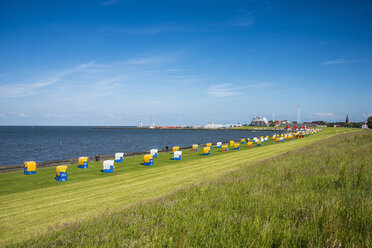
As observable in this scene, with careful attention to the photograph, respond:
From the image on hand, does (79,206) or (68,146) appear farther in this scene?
(68,146)

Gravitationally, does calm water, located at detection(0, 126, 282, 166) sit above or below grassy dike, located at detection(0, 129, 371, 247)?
below

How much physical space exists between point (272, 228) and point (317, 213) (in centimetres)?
140

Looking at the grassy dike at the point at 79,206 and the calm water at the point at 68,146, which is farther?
the calm water at the point at 68,146

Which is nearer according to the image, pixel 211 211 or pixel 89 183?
pixel 211 211

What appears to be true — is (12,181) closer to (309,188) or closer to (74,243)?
(74,243)

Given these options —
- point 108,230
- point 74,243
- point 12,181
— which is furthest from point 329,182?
point 12,181

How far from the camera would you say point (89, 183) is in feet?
58.0

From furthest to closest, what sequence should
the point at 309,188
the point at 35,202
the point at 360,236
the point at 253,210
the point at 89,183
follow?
the point at 89,183 < the point at 35,202 < the point at 309,188 < the point at 253,210 < the point at 360,236

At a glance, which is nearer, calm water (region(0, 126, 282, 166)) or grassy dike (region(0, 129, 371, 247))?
grassy dike (region(0, 129, 371, 247))

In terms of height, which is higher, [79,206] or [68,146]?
[79,206]

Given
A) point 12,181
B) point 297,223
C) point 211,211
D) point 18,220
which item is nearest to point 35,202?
point 18,220

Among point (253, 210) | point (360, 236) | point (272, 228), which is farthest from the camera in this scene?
point (253, 210)

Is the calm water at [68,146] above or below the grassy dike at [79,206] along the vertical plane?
below

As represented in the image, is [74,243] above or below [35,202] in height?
above
